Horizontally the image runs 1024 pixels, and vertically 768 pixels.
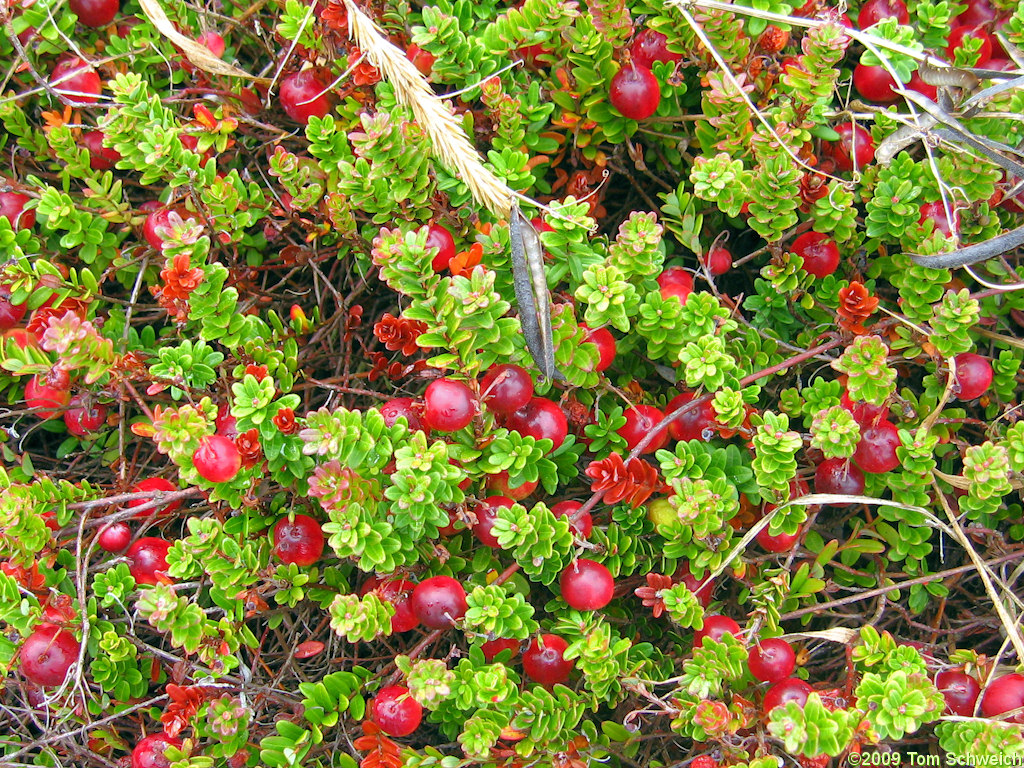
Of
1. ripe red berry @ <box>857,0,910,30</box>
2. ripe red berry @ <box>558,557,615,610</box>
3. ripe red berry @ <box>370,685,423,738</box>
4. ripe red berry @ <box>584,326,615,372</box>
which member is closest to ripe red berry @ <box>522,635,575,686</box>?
ripe red berry @ <box>558,557,615,610</box>

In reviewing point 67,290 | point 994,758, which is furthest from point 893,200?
point 67,290

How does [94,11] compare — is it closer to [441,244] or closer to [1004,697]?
[441,244]

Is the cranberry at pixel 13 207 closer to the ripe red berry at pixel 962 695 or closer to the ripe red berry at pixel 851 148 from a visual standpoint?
the ripe red berry at pixel 851 148

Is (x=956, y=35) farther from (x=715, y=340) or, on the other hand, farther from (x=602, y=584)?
(x=602, y=584)

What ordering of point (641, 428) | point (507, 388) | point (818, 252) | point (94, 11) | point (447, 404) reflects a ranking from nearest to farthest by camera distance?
1. point (447, 404)
2. point (507, 388)
3. point (641, 428)
4. point (818, 252)
5. point (94, 11)

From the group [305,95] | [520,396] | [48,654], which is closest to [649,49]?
[305,95]
